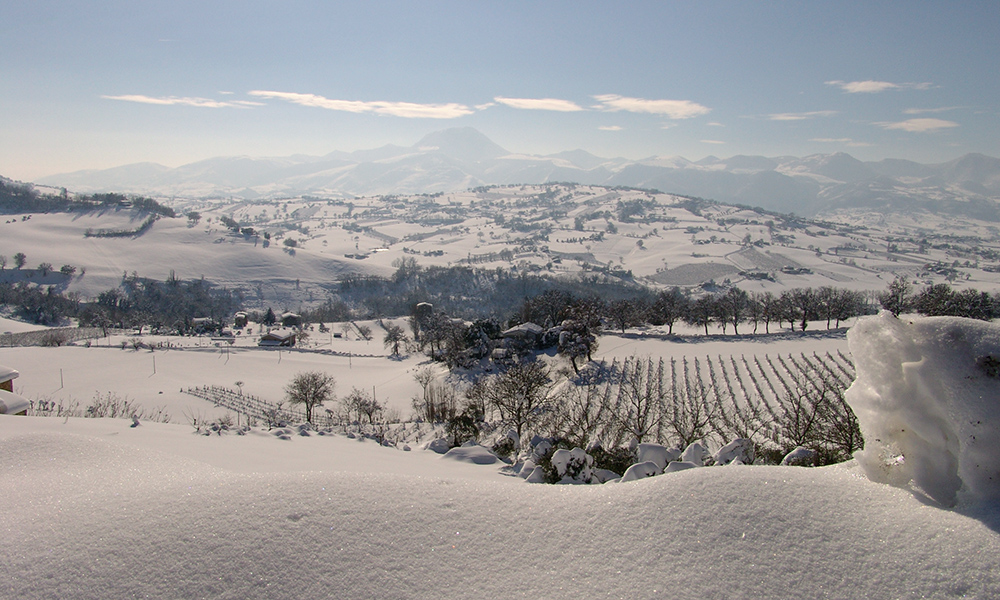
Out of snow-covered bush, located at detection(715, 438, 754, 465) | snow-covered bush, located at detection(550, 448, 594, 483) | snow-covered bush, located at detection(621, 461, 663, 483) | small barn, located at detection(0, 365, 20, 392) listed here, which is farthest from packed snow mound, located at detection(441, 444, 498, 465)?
small barn, located at detection(0, 365, 20, 392)

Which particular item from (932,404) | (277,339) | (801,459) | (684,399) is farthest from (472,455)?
(277,339)

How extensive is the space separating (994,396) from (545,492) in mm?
4816

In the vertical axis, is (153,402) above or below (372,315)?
above

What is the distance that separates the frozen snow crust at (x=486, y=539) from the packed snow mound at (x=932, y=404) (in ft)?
1.28

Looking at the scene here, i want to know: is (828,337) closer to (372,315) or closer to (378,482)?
(378,482)

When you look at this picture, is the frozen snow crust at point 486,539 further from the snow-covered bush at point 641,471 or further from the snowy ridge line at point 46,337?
the snowy ridge line at point 46,337

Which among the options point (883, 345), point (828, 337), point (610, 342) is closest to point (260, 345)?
point (610, 342)

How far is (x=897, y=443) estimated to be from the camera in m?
5.48

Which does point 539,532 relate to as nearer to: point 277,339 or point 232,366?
point 232,366

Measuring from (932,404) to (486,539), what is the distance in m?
5.10

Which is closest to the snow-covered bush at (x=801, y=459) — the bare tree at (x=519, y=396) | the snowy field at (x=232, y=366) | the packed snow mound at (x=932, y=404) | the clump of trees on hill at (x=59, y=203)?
the packed snow mound at (x=932, y=404)

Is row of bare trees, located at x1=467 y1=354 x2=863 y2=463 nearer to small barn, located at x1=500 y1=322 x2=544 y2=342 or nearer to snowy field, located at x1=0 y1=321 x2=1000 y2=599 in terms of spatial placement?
snowy field, located at x1=0 y1=321 x2=1000 y2=599

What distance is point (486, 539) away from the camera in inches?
203

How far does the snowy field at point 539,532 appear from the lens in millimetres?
4391
